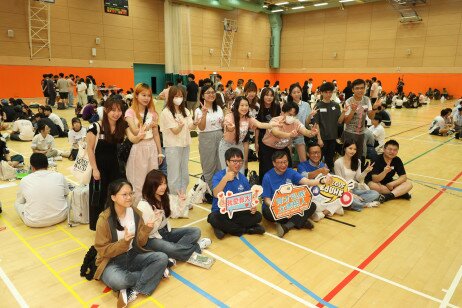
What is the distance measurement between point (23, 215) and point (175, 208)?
2037 mm

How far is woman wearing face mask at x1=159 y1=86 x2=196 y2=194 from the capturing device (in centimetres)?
448

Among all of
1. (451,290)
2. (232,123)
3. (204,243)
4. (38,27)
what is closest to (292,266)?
(204,243)

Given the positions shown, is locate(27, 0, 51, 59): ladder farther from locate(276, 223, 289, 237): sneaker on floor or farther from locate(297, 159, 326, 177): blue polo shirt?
locate(276, 223, 289, 237): sneaker on floor

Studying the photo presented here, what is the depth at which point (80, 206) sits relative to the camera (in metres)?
4.45

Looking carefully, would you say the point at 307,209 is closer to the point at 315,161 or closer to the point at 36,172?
the point at 315,161

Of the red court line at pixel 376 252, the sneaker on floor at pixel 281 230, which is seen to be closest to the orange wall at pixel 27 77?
the sneaker on floor at pixel 281 230

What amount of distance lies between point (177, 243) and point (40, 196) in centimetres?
210

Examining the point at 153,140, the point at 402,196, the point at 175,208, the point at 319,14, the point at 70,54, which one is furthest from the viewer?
the point at 319,14

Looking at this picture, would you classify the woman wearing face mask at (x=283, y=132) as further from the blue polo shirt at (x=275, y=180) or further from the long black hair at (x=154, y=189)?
the long black hair at (x=154, y=189)

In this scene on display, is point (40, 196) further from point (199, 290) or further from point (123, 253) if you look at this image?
point (199, 290)

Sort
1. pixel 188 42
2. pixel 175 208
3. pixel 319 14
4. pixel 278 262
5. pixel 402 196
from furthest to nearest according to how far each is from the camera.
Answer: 1. pixel 319 14
2. pixel 188 42
3. pixel 402 196
4. pixel 175 208
5. pixel 278 262

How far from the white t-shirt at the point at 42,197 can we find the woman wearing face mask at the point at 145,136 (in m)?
1.11

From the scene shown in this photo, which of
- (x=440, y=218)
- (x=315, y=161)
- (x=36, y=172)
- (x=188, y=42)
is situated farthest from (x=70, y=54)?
(x=440, y=218)

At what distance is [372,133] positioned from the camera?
A: 8.27 meters
